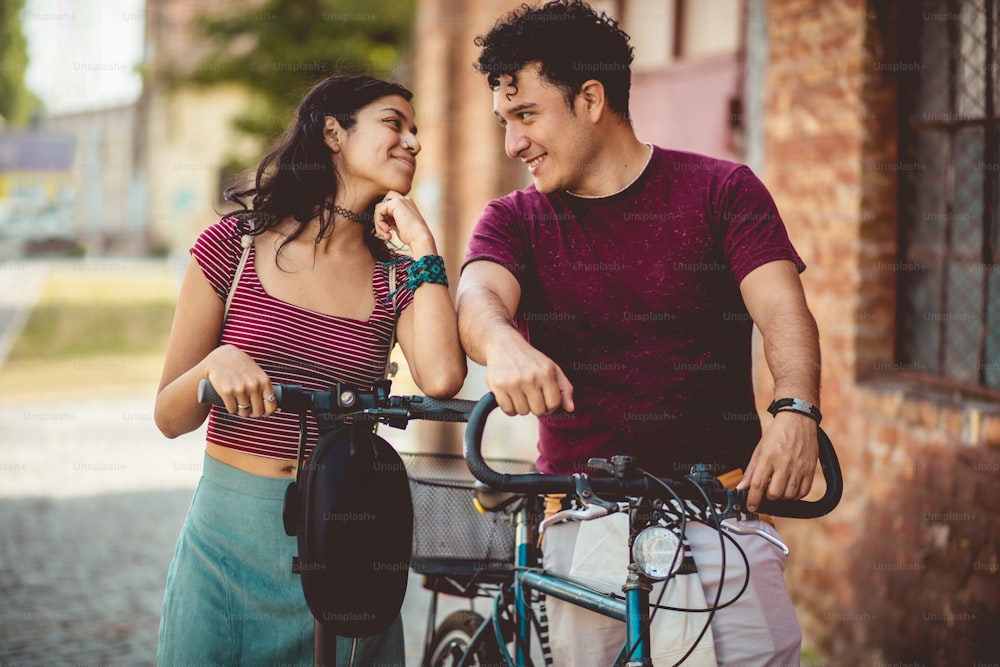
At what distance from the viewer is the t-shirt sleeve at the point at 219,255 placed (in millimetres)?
2723

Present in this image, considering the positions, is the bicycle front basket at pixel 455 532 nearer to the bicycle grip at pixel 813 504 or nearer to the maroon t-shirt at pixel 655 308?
the maroon t-shirt at pixel 655 308

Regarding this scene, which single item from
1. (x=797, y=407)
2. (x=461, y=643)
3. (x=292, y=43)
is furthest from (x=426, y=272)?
(x=292, y=43)

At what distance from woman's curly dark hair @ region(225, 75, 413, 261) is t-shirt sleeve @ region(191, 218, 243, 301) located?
50 mm

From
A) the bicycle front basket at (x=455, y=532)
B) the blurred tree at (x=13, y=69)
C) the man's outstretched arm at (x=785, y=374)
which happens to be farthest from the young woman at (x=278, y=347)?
the blurred tree at (x=13, y=69)

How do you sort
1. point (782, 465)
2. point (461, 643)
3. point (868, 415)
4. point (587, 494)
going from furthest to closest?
point (868, 415) → point (461, 643) → point (782, 465) → point (587, 494)

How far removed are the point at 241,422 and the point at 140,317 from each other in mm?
19248

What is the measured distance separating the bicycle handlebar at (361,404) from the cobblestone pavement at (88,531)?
3.30 m

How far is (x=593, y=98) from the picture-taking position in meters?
2.89

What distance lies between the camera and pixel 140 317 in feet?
68.7

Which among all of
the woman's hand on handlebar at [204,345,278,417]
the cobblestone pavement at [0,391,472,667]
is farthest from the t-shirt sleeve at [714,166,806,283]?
the cobblestone pavement at [0,391,472,667]

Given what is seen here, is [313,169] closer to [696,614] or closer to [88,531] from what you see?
[696,614]

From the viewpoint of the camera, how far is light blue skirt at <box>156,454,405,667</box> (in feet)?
8.68

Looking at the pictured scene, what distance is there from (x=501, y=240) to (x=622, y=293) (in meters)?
0.35

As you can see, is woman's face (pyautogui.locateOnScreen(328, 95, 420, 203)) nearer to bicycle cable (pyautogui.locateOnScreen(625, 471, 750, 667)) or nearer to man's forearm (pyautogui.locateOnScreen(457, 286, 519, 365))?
man's forearm (pyautogui.locateOnScreen(457, 286, 519, 365))
